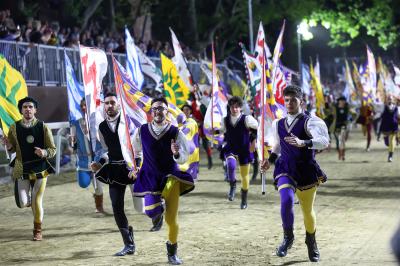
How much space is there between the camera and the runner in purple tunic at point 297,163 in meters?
8.25

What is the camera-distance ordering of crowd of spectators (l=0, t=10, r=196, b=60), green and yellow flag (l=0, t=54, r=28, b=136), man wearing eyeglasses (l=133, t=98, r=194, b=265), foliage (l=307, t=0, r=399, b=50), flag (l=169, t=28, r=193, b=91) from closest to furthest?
1. man wearing eyeglasses (l=133, t=98, r=194, b=265)
2. green and yellow flag (l=0, t=54, r=28, b=136)
3. flag (l=169, t=28, r=193, b=91)
4. crowd of spectators (l=0, t=10, r=196, b=60)
5. foliage (l=307, t=0, r=399, b=50)

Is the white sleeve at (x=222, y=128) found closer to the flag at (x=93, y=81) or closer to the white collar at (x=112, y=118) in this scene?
the flag at (x=93, y=81)

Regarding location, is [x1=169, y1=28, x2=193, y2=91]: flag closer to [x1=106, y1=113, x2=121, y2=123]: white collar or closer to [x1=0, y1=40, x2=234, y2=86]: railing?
[x1=0, y1=40, x2=234, y2=86]: railing

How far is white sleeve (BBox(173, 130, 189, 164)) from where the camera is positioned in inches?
322

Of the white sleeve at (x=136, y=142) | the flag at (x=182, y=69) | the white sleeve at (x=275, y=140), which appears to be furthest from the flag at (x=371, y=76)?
the white sleeve at (x=136, y=142)

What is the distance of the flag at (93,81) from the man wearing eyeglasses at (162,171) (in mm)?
1424

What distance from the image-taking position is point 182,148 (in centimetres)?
824

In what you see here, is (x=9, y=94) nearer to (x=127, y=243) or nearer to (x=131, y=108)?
(x=131, y=108)

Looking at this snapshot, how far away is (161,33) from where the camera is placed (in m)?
44.2

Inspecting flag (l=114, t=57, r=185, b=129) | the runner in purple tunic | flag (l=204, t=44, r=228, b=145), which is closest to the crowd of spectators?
flag (l=204, t=44, r=228, b=145)

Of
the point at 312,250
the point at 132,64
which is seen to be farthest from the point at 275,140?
the point at 132,64

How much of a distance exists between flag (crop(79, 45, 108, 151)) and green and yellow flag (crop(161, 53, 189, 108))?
25.0ft

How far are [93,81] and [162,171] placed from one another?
2.15 m

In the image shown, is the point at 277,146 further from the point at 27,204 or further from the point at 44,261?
the point at 27,204
